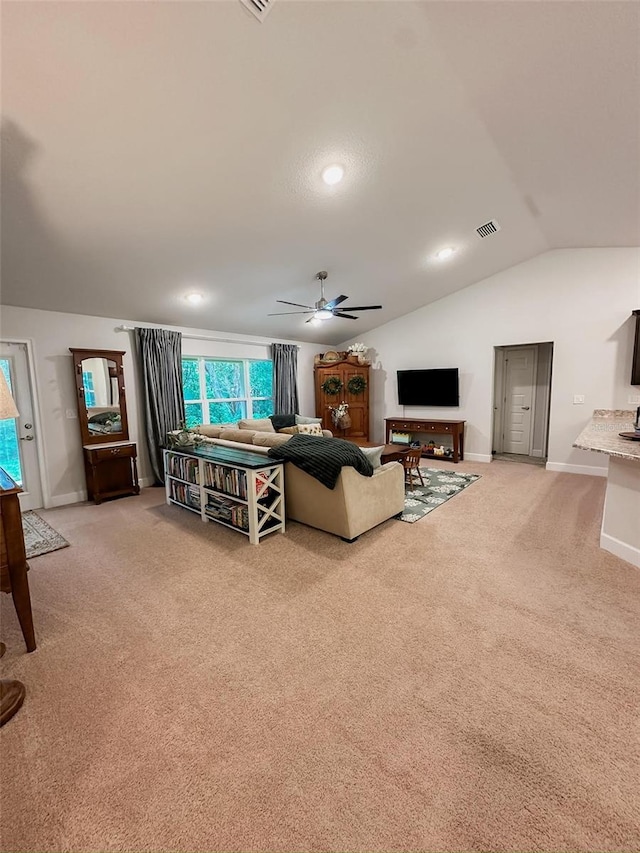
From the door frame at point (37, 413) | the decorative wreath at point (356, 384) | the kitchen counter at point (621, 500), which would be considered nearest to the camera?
the kitchen counter at point (621, 500)

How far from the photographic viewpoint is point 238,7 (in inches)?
67.6

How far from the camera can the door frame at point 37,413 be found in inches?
156

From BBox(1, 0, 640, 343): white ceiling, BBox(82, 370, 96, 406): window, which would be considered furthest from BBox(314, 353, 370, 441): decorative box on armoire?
BBox(82, 370, 96, 406): window

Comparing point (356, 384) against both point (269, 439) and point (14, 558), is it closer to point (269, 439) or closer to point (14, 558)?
point (269, 439)

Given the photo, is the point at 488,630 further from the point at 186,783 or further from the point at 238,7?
the point at 238,7

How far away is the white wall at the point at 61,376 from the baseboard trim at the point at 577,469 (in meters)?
6.27

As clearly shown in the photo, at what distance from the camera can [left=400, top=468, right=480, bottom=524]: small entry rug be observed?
3756 millimetres

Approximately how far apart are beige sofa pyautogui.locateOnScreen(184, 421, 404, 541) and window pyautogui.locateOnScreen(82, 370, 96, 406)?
2190mm

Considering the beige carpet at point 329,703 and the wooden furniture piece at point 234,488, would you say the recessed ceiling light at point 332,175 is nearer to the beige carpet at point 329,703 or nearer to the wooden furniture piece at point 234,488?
the wooden furniture piece at point 234,488

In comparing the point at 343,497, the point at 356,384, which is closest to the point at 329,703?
the point at 343,497

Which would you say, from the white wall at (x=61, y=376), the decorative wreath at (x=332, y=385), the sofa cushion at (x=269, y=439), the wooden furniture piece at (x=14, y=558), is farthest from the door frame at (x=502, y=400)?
the wooden furniture piece at (x=14, y=558)

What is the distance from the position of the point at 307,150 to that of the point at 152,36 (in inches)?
45.3

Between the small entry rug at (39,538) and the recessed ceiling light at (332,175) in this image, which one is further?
the small entry rug at (39,538)

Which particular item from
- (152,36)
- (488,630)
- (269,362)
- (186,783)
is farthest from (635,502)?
(269,362)
